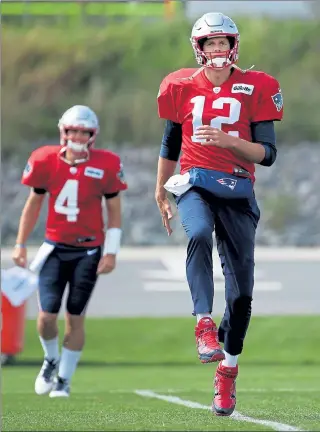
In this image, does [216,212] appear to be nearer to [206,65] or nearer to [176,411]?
[206,65]

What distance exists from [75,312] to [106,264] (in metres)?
0.41

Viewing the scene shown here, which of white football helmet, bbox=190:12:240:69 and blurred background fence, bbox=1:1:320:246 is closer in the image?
white football helmet, bbox=190:12:240:69

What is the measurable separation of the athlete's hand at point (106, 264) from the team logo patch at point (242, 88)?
8.98ft

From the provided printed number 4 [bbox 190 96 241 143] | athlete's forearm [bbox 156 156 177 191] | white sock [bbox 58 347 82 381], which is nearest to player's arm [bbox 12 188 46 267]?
white sock [bbox 58 347 82 381]

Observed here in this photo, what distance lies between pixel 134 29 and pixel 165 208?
16403 mm

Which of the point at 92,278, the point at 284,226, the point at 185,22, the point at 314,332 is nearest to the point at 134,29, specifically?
the point at 185,22

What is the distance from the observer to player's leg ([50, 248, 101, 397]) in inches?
343

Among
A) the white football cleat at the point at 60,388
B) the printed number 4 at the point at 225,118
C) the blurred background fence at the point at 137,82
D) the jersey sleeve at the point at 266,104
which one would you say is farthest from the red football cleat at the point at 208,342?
the blurred background fence at the point at 137,82

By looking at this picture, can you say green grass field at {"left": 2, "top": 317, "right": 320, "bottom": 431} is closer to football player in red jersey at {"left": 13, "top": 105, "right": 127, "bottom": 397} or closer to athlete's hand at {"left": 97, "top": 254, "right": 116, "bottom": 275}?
football player in red jersey at {"left": 13, "top": 105, "right": 127, "bottom": 397}

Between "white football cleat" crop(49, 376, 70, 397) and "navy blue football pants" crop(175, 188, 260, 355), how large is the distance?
2727 millimetres

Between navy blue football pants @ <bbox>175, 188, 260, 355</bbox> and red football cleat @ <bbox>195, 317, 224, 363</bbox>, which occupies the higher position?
navy blue football pants @ <bbox>175, 188, 260, 355</bbox>

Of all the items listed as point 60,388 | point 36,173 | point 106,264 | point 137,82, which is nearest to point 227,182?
point 106,264

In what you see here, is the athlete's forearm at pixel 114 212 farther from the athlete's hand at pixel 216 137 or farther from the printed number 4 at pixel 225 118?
the athlete's hand at pixel 216 137

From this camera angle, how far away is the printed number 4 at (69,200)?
343 inches
